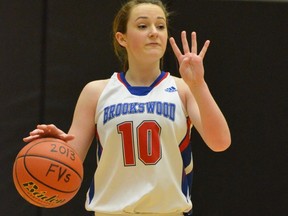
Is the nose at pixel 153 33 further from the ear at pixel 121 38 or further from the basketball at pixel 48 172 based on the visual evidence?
the basketball at pixel 48 172

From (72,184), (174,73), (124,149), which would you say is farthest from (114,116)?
(174,73)

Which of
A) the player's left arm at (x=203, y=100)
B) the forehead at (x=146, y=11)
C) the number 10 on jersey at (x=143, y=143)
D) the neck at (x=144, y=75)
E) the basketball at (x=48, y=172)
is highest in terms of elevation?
the forehead at (x=146, y=11)

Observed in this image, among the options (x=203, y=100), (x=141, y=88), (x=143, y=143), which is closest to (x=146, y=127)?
(x=143, y=143)

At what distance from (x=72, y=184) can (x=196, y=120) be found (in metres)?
0.63

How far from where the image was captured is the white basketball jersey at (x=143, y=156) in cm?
280

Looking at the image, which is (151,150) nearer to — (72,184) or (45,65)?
(72,184)

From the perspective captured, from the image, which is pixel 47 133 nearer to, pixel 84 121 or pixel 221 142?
pixel 84 121

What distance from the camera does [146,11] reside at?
9.93ft

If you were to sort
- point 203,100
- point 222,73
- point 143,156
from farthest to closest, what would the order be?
point 222,73 < point 143,156 < point 203,100

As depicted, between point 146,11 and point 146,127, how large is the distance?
595 millimetres

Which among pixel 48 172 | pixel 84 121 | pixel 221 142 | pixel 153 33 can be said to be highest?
pixel 153 33

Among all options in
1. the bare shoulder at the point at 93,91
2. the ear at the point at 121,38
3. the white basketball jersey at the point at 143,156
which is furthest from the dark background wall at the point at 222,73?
the white basketball jersey at the point at 143,156

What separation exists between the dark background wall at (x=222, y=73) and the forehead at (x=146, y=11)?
1667 mm

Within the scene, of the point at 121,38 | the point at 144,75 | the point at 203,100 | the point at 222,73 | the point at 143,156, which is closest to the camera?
the point at 203,100
